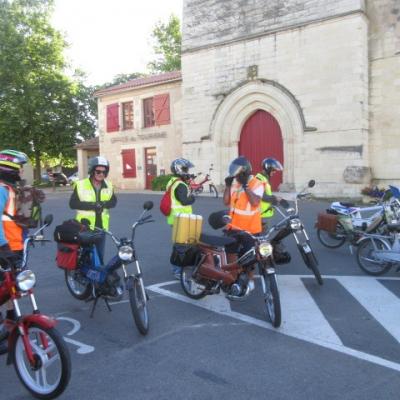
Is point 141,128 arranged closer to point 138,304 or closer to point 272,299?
point 138,304

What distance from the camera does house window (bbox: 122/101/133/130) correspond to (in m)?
29.1

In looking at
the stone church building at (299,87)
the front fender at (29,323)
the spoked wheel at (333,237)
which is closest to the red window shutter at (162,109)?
the stone church building at (299,87)

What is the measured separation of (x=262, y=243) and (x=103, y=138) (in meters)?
26.6

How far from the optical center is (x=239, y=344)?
4.46 metres

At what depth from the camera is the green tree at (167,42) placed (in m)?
47.4

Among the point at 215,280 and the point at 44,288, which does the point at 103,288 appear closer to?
the point at 215,280

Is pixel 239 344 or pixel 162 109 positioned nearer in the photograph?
pixel 239 344

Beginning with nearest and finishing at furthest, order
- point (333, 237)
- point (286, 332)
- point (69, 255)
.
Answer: point (286, 332) < point (69, 255) < point (333, 237)

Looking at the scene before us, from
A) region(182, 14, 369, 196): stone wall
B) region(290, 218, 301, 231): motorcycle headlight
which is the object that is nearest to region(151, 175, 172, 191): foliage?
region(182, 14, 369, 196): stone wall

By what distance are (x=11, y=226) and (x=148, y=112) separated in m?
24.4

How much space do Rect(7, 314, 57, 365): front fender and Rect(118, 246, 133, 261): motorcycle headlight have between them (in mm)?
1306

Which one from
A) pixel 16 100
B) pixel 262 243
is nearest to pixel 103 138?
pixel 16 100

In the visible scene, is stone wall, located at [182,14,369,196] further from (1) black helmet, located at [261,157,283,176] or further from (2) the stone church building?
(1) black helmet, located at [261,157,283,176]

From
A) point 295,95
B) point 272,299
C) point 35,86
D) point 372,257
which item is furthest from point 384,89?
point 35,86
